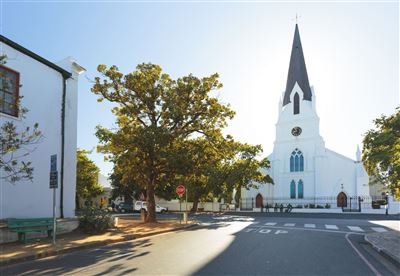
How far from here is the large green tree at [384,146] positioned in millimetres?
24109

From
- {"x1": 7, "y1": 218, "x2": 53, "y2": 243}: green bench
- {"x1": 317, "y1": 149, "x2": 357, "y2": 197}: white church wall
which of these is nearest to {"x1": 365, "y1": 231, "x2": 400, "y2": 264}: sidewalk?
{"x1": 7, "y1": 218, "x2": 53, "y2": 243}: green bench

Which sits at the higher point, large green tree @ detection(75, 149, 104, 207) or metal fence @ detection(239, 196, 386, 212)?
large green tree @ detection(75, 149, 104, 207)

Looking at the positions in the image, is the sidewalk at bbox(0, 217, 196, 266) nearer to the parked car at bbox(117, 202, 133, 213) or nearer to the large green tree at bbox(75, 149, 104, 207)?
the large green tree at bbox(75, 149, 104, 207)

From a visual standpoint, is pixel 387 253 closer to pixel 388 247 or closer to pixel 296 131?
pixel 388 247

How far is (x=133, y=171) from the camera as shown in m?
27.6

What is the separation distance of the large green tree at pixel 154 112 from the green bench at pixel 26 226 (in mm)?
9157

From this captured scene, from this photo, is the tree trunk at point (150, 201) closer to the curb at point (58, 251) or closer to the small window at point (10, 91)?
the curb at point (58, 251)

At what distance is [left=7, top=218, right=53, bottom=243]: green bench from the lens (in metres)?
14.5

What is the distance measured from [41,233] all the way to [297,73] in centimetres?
5692

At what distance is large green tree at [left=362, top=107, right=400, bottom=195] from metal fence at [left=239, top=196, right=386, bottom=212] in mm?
26309

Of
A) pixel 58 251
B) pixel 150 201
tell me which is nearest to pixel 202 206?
pixel 150 201

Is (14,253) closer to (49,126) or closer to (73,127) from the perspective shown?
(49,126)

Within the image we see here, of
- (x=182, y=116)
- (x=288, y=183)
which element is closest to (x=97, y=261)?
(x=182, y=116)

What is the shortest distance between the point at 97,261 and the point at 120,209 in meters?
47.8
